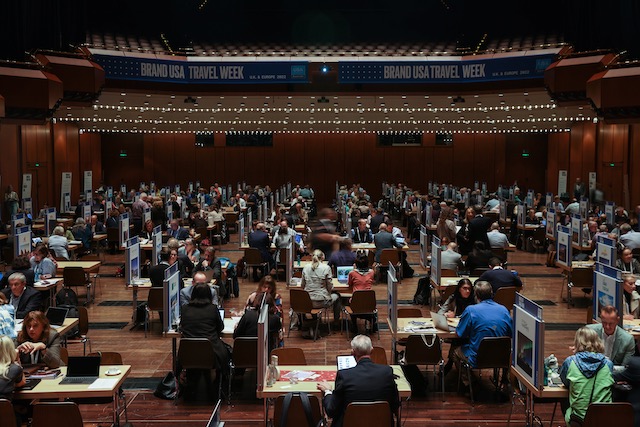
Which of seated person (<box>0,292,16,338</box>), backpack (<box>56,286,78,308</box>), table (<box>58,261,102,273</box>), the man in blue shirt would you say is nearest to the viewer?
seated person (<box>0,292,16,338</box>)

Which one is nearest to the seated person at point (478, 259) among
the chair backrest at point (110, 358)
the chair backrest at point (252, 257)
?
the chair backrest at point (252, 257)

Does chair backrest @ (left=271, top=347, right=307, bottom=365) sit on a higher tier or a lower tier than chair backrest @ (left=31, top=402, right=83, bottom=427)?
higher

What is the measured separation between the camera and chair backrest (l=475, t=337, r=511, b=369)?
313 inches

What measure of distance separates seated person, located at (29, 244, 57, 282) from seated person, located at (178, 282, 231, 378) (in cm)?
447

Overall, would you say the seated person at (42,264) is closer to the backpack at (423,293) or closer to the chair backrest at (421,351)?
the backpack at (423,293)

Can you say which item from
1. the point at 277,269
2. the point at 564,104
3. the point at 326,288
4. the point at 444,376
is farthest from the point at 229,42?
the point at 444,376

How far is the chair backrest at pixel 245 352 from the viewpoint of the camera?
8148mm

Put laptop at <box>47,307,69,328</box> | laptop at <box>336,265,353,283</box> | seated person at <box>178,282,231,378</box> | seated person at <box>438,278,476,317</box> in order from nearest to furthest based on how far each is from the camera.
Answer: seated person at <box>178,282,231,378</box> < laptop at <box>47,307,69,328</box> < seated person at <box>438,278,476,317</box> < laptop at <box>336,265,353,283</box>

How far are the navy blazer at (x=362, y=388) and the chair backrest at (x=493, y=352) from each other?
245 cm

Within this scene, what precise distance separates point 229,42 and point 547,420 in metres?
27.6

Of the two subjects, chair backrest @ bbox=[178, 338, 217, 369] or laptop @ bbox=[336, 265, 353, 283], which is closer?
chair backrest @ bbox=[178, 338, 217, 369]

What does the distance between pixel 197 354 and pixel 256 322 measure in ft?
2.47

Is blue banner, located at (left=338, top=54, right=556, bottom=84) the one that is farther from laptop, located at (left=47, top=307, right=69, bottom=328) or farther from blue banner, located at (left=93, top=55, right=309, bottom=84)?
laptop, located at (left=47, top=307, right=69, bottom=328)

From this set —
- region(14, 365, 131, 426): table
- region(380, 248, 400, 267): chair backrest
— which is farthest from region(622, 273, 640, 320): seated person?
region(14, 365, 131, 426): table
